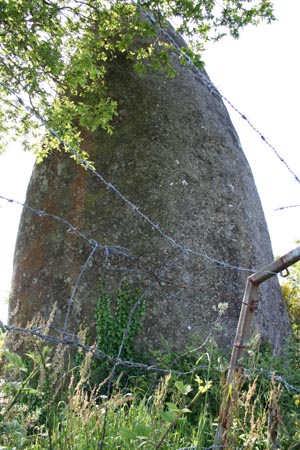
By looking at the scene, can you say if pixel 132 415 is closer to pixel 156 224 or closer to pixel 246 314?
pixel 246 314

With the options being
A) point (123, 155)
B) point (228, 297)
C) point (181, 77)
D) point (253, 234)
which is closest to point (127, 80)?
point (181, 77)

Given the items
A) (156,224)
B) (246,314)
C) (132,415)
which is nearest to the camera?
(246,314)

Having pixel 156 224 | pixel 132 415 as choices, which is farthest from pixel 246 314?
pixel 156 224

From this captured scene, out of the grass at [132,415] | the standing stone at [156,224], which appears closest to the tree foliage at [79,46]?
the standing stone at [156,224]

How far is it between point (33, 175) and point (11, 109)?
1.22m

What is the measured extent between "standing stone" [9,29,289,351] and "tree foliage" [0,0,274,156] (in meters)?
0.35

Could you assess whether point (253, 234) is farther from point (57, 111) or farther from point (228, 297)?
point (57, 111)

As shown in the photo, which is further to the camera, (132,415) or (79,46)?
(79,46)

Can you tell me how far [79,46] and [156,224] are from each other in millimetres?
2504

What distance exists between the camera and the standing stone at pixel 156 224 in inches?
→ 257

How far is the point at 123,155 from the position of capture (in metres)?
7.20

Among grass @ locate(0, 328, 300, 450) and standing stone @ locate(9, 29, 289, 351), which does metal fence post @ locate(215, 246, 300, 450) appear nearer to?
grass @ locate(0, 328, 300, 450)

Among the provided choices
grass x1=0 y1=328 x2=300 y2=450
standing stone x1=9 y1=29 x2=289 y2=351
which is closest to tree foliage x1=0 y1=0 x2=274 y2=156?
standing stone x1=9 y1=29 x2=289 y2=351

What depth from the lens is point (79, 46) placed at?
7.04 metres
